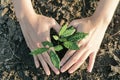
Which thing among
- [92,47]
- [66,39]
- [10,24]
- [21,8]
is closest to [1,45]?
[10,24]

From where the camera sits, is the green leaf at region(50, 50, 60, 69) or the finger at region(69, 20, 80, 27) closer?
the green leaf at region(50, 50, 60, 69)

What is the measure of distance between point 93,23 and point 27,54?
45cm

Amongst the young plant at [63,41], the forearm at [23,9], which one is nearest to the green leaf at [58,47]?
the young plant at [63,41]

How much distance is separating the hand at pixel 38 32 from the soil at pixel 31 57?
79 millimetres

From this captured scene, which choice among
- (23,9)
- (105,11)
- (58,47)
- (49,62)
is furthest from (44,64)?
(105,11)

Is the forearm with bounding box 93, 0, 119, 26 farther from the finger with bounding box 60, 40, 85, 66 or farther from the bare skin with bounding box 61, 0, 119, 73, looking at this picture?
the finger with bounding box 60, 40, 85, 66

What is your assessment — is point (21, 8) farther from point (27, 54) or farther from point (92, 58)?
point (92, 58)

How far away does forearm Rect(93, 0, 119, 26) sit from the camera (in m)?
1.95

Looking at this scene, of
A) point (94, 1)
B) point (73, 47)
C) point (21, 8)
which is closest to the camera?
point (73, 47)

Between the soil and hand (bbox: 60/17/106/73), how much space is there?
79mm

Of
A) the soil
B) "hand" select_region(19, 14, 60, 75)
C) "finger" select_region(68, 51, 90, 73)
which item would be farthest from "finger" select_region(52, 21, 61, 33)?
"finger" select_region(68, 51, 90, 73)

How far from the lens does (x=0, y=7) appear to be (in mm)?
2203

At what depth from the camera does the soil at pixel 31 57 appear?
2020 mm

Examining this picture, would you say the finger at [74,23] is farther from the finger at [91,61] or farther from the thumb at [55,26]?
the finger at [91,61]
